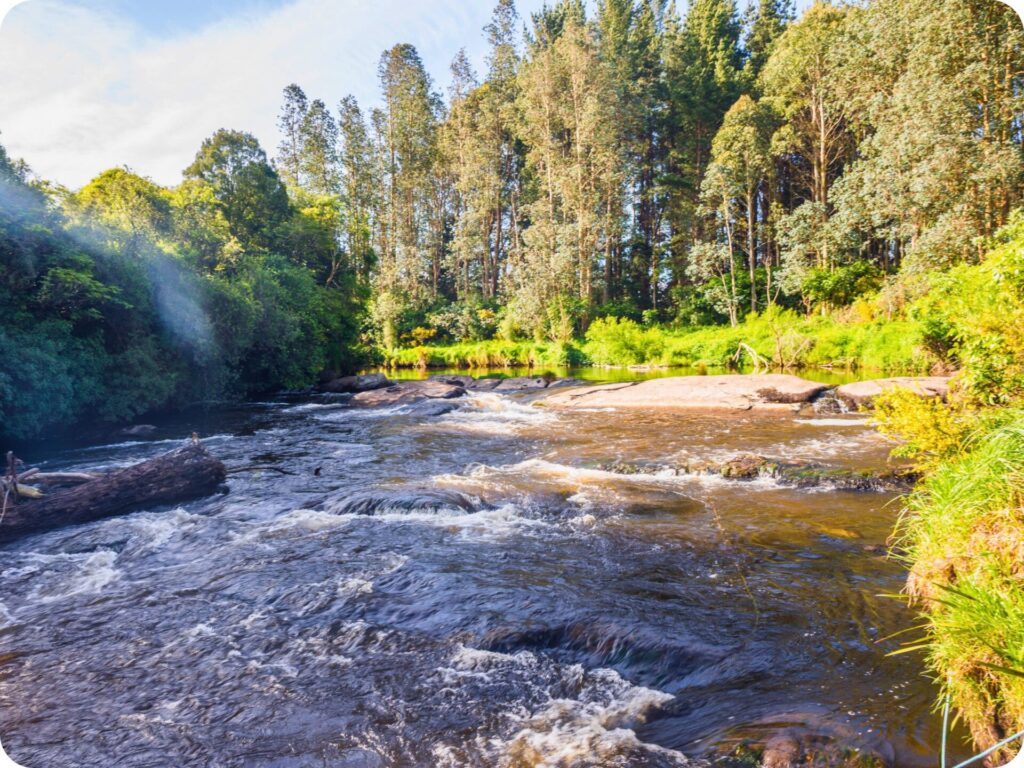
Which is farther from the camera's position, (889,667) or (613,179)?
(613,179)

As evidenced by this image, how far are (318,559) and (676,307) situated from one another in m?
34.3

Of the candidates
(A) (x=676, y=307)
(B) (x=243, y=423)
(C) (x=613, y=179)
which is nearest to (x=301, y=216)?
(B) (x=243, y=423)

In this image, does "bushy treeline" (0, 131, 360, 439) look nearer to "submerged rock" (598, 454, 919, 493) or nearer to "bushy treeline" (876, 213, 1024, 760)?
"submerged rock" (598, 454, 919, 493)

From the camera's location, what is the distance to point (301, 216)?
1165 inches

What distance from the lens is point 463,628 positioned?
4695 mm

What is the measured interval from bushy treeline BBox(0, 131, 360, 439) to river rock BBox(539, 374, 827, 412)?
11.5 metres

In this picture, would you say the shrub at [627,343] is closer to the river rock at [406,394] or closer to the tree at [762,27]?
the river rock at [406,394]

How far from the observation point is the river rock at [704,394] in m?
14.9

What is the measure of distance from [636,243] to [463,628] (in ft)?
133

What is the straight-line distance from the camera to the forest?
Answer: 50.3ft

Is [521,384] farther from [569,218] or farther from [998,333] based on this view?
[569,218]

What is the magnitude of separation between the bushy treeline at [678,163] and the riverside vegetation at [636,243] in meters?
0.18

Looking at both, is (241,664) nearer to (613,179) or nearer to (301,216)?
(301,216)

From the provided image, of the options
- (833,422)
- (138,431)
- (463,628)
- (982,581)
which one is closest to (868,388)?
(833,422)
